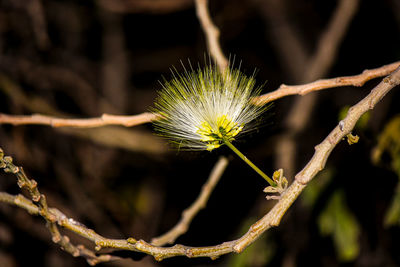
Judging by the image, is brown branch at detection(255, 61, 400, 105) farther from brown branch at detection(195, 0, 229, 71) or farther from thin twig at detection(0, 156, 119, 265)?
thin twig at detection(0, 156, 119, 265)

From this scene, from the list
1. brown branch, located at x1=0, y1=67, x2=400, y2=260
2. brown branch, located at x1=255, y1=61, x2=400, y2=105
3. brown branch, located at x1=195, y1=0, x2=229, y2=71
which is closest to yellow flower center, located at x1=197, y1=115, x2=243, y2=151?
brown branch, located at x1=255, y1=61, x2=400, y2=105

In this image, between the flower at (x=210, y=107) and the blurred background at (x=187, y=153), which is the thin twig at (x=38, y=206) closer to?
the blurred background at (x=187, y=153)

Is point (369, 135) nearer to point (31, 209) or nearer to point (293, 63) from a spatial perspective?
point (31, 209)

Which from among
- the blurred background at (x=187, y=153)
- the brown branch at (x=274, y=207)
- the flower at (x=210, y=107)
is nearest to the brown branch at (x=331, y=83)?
the flower at (x=210, y=107)

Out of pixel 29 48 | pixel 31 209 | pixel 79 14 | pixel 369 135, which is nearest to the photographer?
pixel 31 209

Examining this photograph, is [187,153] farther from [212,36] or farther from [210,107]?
[212,36]

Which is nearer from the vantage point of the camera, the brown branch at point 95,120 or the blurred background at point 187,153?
the brown branch at point 95,120

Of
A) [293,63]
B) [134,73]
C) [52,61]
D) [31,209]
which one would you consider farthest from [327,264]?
[134,73]
